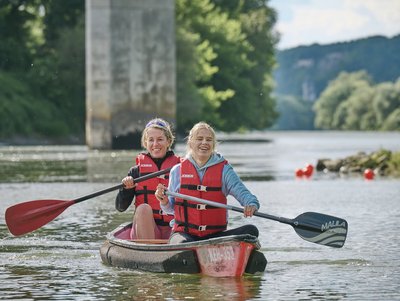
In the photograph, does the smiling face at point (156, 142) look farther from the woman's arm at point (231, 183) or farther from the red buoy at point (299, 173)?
the red buoy at point (299, 173)

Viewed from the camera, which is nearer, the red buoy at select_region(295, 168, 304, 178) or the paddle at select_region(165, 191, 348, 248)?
the paddle at select_region(165, 191, 348, 248)

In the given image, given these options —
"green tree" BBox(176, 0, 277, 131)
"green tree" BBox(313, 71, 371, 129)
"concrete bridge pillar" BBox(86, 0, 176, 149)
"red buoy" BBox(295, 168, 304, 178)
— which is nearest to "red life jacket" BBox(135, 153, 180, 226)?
"red buoy" BBox(295, 168, 304, 178)

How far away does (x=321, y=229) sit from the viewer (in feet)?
38.9

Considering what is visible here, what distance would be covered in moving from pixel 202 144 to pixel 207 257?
959 millimetres

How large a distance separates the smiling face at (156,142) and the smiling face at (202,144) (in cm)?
91

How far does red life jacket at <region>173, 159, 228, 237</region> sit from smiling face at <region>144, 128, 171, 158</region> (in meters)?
0.83

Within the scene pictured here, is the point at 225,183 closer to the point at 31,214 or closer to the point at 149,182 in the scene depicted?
the point at 149,182

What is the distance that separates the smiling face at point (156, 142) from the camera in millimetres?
12516

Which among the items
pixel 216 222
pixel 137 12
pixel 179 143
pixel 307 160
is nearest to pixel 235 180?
pixel 216 222

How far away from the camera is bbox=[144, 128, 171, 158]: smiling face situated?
493 inches

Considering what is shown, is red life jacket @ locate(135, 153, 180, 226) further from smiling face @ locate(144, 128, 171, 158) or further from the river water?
the river water

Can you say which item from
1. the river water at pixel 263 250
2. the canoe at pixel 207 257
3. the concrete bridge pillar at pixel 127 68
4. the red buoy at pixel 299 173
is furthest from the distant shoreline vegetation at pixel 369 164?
the canoe at pixel 207 257

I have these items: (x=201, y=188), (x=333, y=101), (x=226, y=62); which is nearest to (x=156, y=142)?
(x=201, y=188)

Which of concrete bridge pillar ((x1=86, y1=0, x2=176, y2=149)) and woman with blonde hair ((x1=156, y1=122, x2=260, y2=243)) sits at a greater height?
concrete bridge pillar ((x1=86, y1=0, x2=176, y2=149))
